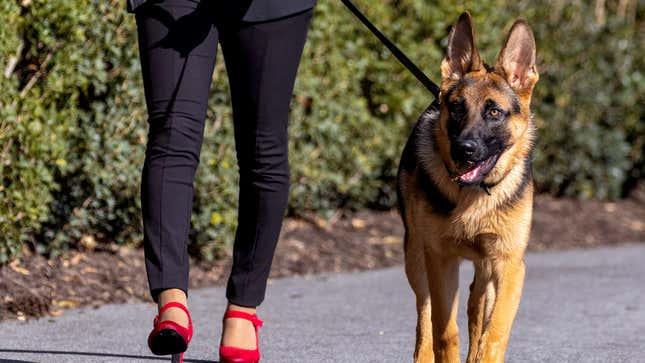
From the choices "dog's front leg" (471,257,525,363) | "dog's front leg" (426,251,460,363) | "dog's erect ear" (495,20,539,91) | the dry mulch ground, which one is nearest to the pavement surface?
the dry mulch ground

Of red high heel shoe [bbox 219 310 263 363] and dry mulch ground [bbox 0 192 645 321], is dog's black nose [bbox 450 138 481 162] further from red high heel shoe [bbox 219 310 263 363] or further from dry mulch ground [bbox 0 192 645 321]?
dry mulch ground [bbox 0 192 645 321]

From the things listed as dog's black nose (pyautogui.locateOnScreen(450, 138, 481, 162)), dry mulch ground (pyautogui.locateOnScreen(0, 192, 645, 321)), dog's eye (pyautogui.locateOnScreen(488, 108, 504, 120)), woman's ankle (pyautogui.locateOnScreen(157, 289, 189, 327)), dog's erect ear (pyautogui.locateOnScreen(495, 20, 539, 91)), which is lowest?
dry mulch ground (pyautogui.locateOnScreen(0, 192, 645, 321))

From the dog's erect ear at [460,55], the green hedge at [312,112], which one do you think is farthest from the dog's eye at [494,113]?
the green hedge at [312,112]

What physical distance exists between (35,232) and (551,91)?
5409mm

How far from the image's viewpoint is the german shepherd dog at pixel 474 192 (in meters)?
4.61

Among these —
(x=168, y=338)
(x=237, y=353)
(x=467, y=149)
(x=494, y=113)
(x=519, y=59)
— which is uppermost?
(x=519, y=59)

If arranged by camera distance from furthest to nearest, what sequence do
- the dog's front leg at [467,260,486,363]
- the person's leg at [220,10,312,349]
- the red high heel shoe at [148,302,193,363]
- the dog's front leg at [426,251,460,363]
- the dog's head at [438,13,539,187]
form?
the dog's front leg at [467,260,486,363], the dog's front leg at [426,251,460,363], the dog's head at [438,13,539,187], the person's leg at [220,10,312,349], the red high heel shoe at [148,302,193,363]

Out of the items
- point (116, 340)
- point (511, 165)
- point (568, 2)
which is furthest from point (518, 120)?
point (568, 2)

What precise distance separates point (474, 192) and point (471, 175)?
0.19m

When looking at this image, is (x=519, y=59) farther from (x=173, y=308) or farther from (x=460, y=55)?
(x=173, y=308)

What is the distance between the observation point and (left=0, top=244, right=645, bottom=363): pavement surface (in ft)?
17.3

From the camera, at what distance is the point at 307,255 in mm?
8117

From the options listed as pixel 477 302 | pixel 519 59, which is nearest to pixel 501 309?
pixel 477 302

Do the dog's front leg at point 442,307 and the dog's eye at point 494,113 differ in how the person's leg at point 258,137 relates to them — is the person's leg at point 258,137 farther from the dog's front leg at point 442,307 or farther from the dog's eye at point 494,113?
the dog's eye at point 494,113
